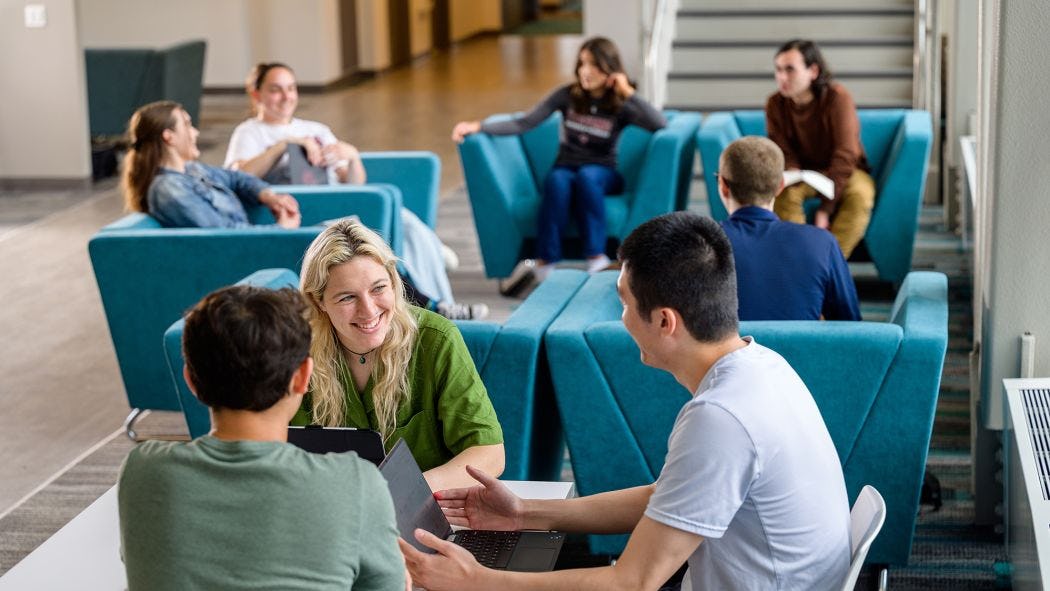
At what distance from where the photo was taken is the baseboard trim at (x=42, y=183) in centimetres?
1015

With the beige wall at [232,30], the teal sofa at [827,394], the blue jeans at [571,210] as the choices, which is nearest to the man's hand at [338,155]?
the blue jeans at [571,210]

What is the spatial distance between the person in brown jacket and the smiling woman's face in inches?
140

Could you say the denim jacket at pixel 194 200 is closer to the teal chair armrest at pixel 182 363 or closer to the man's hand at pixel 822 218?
the teal chair armrest at pixel 182 363

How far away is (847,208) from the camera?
625 cm

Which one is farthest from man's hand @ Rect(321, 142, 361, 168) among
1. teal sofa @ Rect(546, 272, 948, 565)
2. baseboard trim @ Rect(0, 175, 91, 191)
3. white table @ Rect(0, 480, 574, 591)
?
baseboard trim @ Rect(0, 175, 91, 191)

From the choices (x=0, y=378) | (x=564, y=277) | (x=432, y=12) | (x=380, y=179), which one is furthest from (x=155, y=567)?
(x=432, y=12)

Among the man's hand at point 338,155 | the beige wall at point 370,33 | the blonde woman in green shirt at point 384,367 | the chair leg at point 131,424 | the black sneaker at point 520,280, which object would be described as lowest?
the chair leg at point 131,424

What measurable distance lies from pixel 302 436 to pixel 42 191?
8334mm

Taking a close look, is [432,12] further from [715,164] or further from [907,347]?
[907,347]

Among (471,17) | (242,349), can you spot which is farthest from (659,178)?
(471,17)

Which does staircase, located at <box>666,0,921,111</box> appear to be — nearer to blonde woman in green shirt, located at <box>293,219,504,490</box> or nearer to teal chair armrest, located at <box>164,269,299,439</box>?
teal chair armrest, located at <box>164,269,299,439</box>

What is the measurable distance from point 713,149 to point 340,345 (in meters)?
3.86

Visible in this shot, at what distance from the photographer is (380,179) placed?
263 inches

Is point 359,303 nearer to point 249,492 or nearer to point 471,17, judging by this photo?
point 249,492
